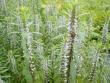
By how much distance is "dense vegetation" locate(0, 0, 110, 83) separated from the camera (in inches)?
97.3

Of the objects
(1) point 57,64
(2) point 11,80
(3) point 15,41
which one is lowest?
(2) point 11,80

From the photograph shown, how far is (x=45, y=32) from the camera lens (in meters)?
3.86

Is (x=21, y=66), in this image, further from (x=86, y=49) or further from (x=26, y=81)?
(x=86, y=49)

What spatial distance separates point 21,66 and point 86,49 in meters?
0.83

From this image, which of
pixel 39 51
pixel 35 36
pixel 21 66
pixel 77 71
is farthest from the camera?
pixel 35 36

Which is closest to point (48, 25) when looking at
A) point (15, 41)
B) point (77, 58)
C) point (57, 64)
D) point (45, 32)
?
point (45, 32)

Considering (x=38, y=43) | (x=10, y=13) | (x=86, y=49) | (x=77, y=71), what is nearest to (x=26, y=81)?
(x=38, y=43)

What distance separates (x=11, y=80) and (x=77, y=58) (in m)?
0.89

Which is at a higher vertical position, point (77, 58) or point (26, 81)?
point (77, 58)

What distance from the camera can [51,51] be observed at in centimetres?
323

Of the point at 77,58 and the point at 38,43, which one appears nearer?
the point at 77,58

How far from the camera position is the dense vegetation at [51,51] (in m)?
2.47

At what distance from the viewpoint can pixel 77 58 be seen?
279cm

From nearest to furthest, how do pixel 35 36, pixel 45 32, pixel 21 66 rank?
1. pixel 21 66
2. pixel 35 36
3. pixel 45 32
